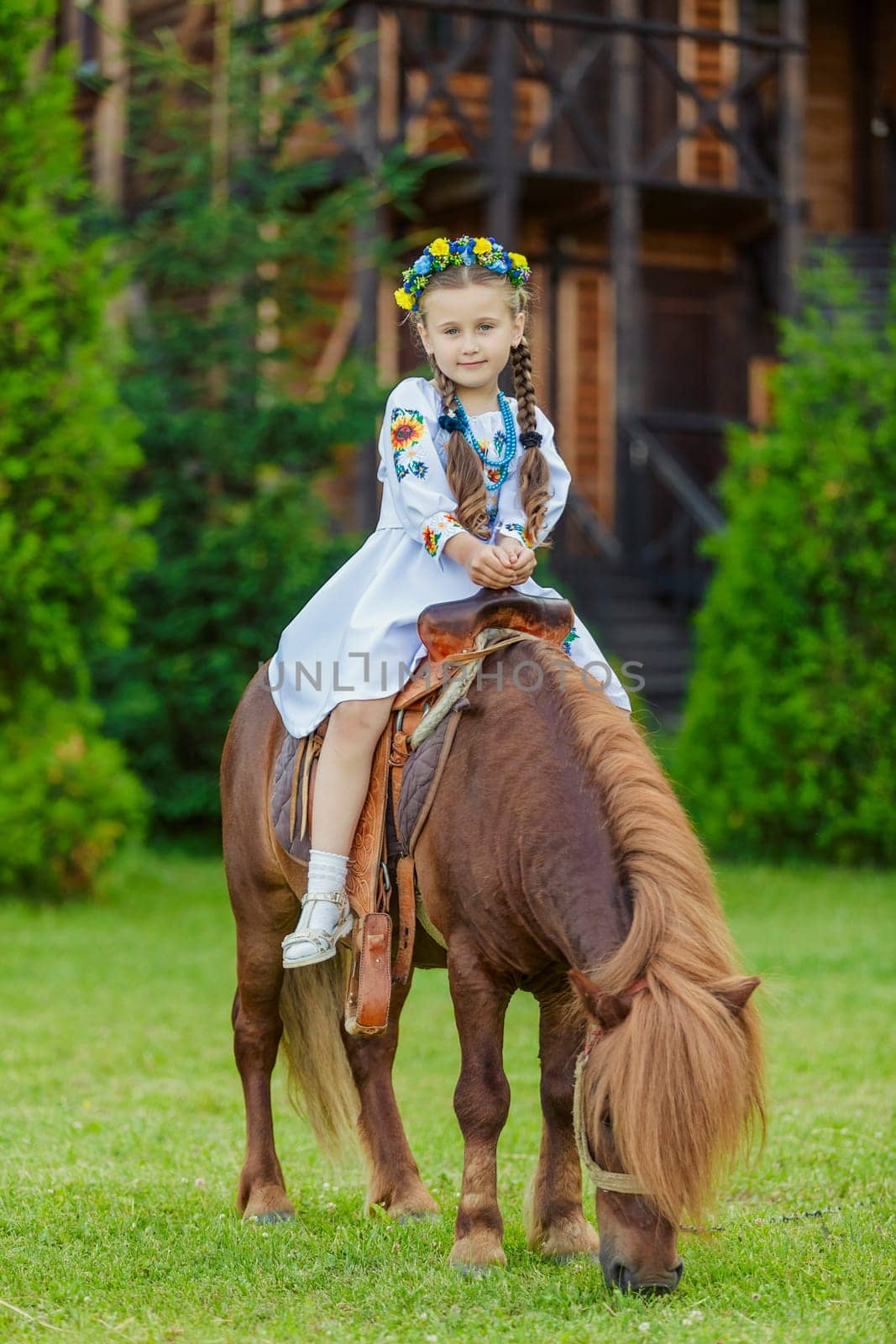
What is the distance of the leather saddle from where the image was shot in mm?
3705

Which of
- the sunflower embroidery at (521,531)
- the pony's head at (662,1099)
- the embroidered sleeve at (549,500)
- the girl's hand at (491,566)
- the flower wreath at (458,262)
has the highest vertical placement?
the flower wreath at (458,262)

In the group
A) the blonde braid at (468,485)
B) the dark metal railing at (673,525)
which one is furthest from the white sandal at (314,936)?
the dark metal railing at (673,525)

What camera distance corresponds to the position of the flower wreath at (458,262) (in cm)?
392

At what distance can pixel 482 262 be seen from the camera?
3.92 meters

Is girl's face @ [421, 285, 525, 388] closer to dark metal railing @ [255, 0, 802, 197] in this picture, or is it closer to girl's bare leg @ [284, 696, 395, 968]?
girl's bare leg @ [284, 696, 395, 968]

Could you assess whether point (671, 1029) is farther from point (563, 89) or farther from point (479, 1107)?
point (563, 89)

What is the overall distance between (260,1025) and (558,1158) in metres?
1.00

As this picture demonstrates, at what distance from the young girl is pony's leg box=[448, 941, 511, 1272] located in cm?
42

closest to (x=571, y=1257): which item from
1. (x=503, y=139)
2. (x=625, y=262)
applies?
(x=503, y=139)

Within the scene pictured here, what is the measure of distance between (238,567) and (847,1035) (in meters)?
6.31

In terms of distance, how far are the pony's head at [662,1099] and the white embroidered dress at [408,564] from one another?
3.24 feet

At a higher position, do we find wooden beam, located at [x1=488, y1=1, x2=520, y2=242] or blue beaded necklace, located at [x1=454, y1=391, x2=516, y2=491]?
wooden beam, located at [x1=488, y1=1, x2=520, y2=242]

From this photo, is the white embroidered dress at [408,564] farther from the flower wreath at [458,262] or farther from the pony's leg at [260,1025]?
the pony's leg at [260,1025]

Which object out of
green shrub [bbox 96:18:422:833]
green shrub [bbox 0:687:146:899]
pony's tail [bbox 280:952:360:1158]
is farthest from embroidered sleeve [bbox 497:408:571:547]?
green shrub [bbox 96:18:422:833]
